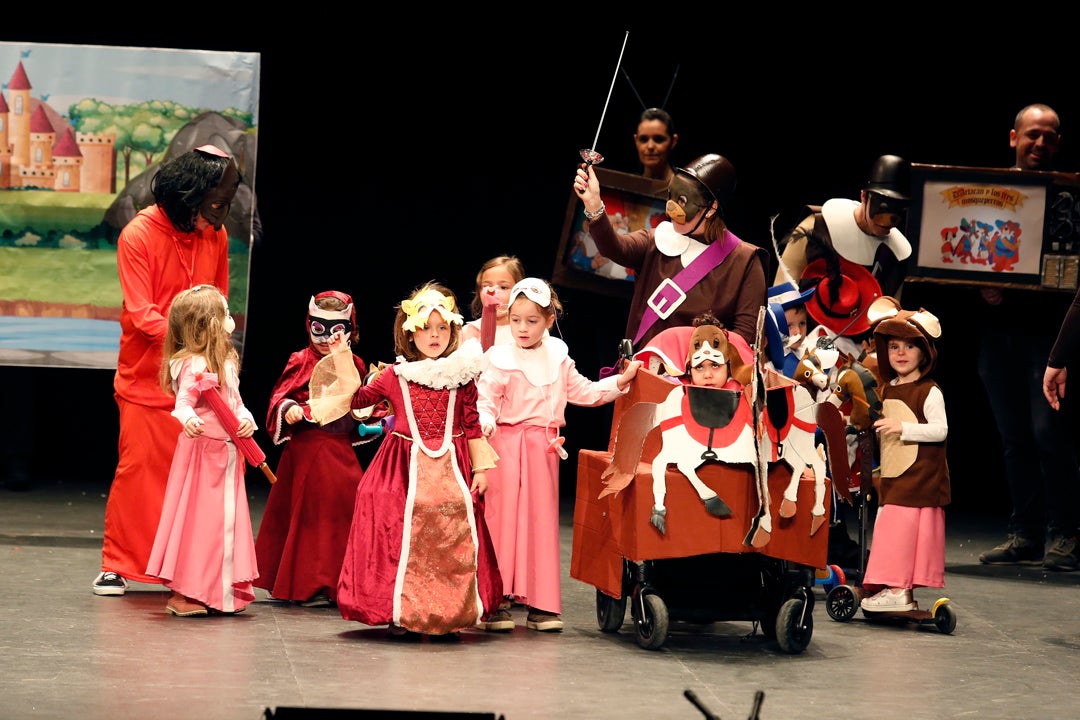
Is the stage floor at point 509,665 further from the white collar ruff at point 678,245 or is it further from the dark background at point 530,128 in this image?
the dark background at point 530,128

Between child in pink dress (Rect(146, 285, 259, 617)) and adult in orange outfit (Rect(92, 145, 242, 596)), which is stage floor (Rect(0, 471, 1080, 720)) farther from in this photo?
adult in orange outfit (Rect(92, 145, 242, 596))

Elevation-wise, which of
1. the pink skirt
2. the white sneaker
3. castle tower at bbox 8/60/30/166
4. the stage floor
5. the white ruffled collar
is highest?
castle tower at bbox 8/60/30/166

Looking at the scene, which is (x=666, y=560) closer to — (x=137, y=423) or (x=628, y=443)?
(x=628, y=443)

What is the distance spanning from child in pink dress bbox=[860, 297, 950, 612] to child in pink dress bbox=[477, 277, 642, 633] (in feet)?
3.74

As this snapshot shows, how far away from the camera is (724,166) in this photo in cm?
Answer: 596

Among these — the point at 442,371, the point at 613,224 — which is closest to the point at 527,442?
the point at 442,371

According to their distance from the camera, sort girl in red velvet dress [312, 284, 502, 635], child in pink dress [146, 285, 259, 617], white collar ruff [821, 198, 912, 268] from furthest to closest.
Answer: white collar ruff [821, 198, 912, 268], child in pink dress [146, 285, 259, 617], girl in red velvet dress [312, 284, 502, 635]

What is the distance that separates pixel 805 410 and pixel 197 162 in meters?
2.48

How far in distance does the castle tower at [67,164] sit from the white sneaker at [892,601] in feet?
13.1

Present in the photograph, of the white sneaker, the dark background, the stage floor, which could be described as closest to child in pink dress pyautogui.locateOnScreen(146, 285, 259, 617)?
the stage floor

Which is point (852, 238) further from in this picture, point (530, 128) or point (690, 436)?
point (530, 128)

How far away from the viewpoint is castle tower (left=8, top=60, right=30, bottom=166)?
Answer: 7.53 m

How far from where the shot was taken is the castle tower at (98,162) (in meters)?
7.52

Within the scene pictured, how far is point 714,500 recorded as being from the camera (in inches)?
207
